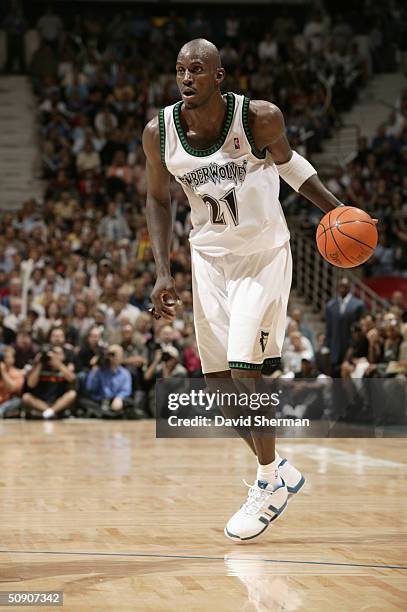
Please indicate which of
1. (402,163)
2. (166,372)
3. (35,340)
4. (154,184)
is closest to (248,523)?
(154,184)

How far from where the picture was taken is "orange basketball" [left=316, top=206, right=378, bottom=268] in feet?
17.0

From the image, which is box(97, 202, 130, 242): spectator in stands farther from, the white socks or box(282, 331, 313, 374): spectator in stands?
the white socks

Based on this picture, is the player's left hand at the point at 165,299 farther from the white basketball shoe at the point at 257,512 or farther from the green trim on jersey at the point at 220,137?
the white basketball shoe at the point at 257,512

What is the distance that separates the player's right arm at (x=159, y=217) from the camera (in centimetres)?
512

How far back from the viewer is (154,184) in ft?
17.7

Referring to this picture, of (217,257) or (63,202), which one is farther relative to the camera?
(63,202)

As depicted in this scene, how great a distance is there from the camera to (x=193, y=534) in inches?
206

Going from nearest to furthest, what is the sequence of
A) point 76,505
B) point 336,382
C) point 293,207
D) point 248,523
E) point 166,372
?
point 248,523
point 76,505
point 336,382
point 166,372
point 293,207

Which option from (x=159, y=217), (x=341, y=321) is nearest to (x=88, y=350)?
(x=341, y=321)

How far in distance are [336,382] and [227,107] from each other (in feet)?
24.4

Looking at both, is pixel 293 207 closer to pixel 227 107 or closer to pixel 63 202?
pixel 63 202

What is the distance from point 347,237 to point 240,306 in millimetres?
637

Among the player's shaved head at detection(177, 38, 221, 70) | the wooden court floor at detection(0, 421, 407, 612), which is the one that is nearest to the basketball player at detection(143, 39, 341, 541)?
the player's shaved head at detection(177, 38, 221, 70)

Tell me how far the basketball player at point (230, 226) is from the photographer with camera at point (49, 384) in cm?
817
